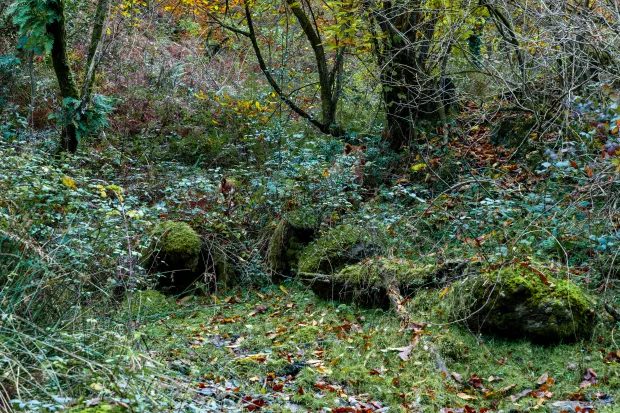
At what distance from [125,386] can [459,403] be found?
274 cm

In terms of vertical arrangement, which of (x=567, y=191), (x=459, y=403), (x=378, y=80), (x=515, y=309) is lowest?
(x=459, y=403)

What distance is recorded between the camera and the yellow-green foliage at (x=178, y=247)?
8422 millimetres

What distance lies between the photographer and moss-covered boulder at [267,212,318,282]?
880 centimetres

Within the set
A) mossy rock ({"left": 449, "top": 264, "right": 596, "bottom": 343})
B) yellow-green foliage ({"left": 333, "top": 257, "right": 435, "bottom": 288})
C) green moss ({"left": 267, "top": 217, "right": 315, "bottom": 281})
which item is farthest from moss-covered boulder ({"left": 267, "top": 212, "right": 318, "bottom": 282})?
mossy rock ({"left": 449, "top": 264, "right": 596, "bottom": 343})

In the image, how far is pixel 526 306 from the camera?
6.02 meters

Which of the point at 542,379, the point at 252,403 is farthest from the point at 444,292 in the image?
the point at 252,403

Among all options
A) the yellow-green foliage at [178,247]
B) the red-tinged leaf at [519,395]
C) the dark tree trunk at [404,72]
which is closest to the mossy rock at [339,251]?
the yellow-green foliage at [178,247]

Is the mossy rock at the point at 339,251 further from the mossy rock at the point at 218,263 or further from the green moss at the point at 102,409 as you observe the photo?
the green moss at the point at 102,409

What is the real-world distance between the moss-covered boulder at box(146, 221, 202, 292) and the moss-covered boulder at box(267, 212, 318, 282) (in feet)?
3.18

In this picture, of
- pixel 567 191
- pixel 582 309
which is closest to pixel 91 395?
pixel 582 309

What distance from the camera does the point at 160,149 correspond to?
13.2 metres

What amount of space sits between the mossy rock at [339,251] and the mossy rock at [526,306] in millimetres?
1727

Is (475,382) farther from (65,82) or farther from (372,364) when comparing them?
(65,82)

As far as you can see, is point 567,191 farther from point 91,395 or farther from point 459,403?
point 91,395
